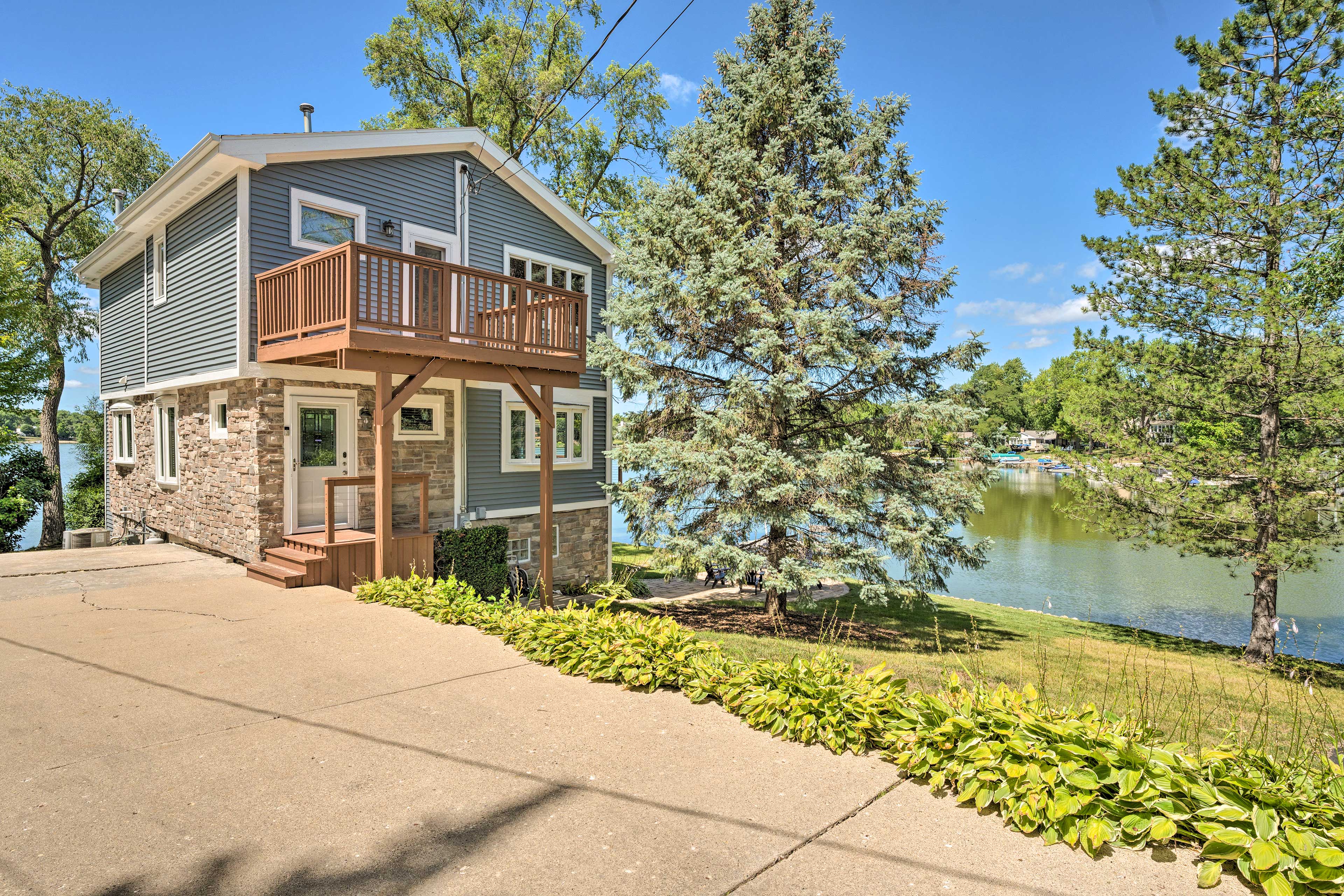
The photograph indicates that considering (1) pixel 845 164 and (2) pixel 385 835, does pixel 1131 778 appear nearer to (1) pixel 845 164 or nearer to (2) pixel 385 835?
(2) pixel 385 835

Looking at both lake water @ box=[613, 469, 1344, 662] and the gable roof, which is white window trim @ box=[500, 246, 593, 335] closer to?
the gable roof

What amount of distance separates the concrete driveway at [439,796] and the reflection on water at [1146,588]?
836 centimetres

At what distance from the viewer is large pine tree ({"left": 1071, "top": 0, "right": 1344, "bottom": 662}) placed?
29.4 ft

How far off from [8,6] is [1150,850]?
2224 centimetres

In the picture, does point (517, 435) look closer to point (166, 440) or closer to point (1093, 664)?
point (166, 440)

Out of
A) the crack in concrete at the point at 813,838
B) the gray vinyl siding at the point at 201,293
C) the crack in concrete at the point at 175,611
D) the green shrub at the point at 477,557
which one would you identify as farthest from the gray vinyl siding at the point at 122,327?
the crack in concrete at the point at 813,838

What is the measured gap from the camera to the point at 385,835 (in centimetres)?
281

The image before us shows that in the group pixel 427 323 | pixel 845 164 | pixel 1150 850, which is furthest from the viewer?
pixel 845 164

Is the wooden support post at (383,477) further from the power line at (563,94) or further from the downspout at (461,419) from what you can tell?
the power line at (563,94)

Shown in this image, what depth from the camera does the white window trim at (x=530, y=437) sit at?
1168 centimetres

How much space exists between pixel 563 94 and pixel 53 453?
53.2 feet

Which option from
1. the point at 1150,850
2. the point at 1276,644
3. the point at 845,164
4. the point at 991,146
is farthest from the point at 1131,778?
the point at 991,146

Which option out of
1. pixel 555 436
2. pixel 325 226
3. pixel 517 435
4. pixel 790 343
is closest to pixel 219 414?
pixel 325 226

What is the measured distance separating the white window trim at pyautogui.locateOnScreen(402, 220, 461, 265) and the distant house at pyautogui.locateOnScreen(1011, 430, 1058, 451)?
7292cm
